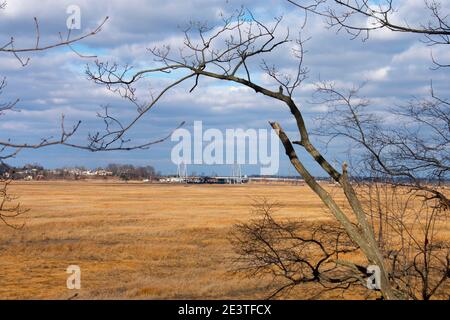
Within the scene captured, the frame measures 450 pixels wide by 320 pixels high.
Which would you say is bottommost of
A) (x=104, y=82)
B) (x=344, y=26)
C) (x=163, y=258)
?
(x=163, y=258)

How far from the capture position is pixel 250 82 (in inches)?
258

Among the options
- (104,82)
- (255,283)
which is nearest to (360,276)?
(104,82)

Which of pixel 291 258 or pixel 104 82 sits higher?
pixel 104 82

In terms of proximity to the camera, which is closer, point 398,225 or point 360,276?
point 360,276

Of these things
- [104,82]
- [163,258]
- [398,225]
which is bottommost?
[163,258]

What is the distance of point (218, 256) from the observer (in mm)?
29625
